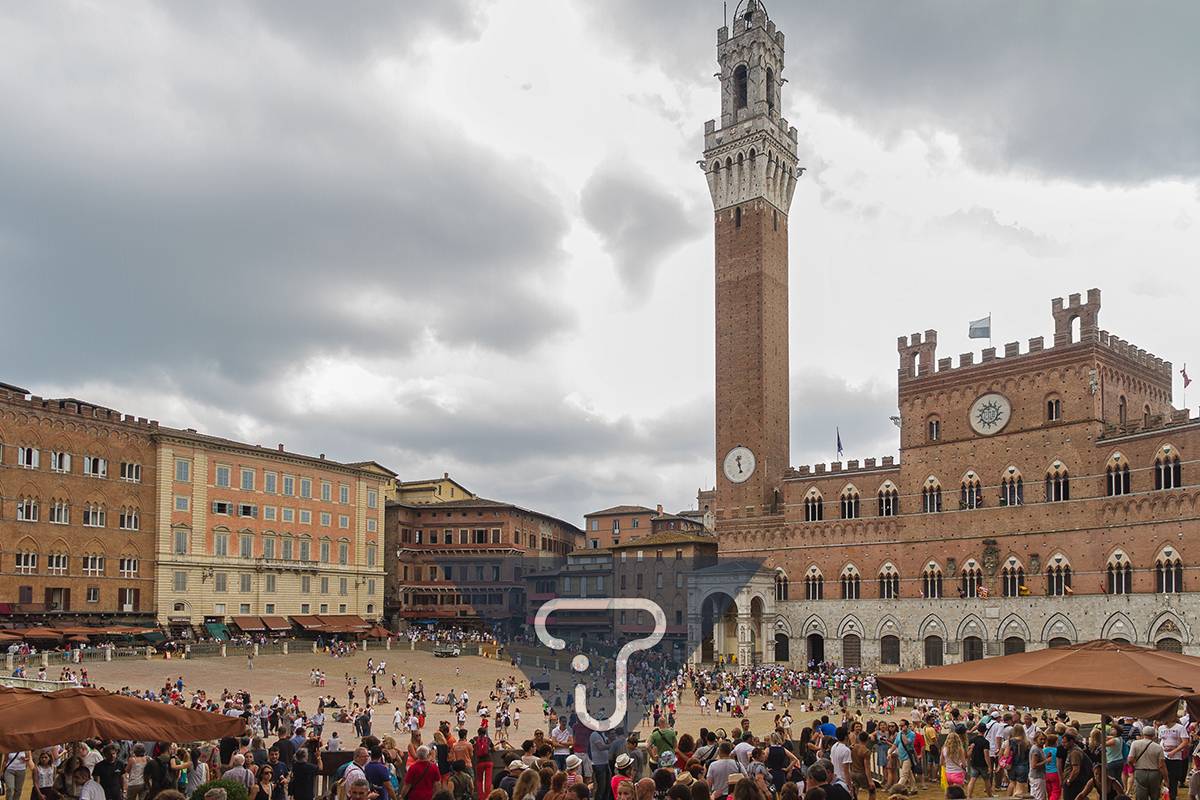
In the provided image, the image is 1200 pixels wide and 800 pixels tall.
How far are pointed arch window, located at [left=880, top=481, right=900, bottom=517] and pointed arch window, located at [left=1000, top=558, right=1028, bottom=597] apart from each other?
6.67 metres

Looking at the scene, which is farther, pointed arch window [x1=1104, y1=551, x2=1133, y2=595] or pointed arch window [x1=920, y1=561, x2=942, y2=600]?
pointed arch window [x1=920, y1=561, x2=942, y2=600]

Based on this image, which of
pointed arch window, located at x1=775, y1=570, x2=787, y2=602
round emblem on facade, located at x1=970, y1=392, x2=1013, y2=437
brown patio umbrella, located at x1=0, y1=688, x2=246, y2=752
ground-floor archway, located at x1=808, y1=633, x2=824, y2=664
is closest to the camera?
brown patio umbrella, located at x1=0, y1=688, x2=246, y2=752

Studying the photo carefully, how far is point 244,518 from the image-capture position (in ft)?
217

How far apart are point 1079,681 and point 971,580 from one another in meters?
44.0

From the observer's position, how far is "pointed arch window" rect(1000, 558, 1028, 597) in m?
50.4

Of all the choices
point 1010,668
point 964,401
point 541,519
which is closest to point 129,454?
point 541,519

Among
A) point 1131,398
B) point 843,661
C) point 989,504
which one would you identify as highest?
point 1131,398

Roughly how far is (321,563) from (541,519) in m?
22.0

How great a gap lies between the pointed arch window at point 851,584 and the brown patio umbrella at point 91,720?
156ft

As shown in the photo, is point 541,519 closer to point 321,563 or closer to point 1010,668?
point 321,563

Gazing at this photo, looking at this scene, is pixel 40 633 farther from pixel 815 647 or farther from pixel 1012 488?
pixel 1012 488

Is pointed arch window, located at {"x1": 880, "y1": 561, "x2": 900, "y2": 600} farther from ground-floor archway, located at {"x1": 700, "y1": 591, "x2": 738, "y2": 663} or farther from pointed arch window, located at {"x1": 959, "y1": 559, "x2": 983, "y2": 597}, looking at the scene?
ground-floor archway, located at {"x1": 700, "y1": 591, "x2": 738, "y2": 663}

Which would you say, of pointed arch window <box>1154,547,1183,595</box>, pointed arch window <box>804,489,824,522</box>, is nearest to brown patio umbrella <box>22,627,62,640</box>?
pointed arch window <box>804,489,824,522</box>

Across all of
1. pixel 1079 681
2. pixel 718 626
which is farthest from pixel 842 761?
pixel 718 626
